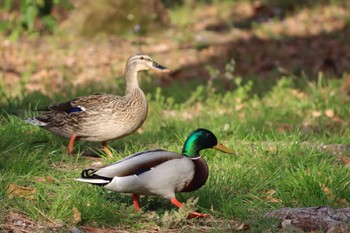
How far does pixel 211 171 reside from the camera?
6789 mm

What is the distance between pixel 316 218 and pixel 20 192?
2.18 meters

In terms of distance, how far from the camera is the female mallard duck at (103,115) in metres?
7.02

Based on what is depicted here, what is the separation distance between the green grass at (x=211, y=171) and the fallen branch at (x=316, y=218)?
0.14 m

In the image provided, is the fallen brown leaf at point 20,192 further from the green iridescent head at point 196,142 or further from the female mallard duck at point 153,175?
the green iridescent head at point 196,142

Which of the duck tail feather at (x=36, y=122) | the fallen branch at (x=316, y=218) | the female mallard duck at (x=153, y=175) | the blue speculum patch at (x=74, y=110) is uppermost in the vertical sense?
the female mallard duck at (x=153, y=175)

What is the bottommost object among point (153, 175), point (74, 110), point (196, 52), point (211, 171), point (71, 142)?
point (196, 52)

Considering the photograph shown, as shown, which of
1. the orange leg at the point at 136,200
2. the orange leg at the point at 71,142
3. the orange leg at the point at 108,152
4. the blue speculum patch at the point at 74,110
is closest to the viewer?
the orange leg at the point at 136,200

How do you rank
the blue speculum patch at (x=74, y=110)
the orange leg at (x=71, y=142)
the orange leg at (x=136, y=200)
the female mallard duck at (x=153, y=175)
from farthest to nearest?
1. the blue speculum patch at (x=74, y=110)
2. the orange leg at (x=71, y=142)
3. the orange leg at (x=136, y=200)
4. the female mallard duck at (x=153, y=175)

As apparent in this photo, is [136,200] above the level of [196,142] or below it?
below

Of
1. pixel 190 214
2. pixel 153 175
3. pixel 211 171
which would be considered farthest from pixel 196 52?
pixel 153 175

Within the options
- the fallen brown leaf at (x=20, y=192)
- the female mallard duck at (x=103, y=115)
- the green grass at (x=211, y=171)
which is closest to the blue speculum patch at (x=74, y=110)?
the female mallard duck at (x=103, y=115)

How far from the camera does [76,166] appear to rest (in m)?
7.00

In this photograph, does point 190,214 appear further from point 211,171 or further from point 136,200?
point 211,171

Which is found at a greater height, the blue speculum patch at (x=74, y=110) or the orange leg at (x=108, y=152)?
the blue speculum patch at (x=74, y=110)
